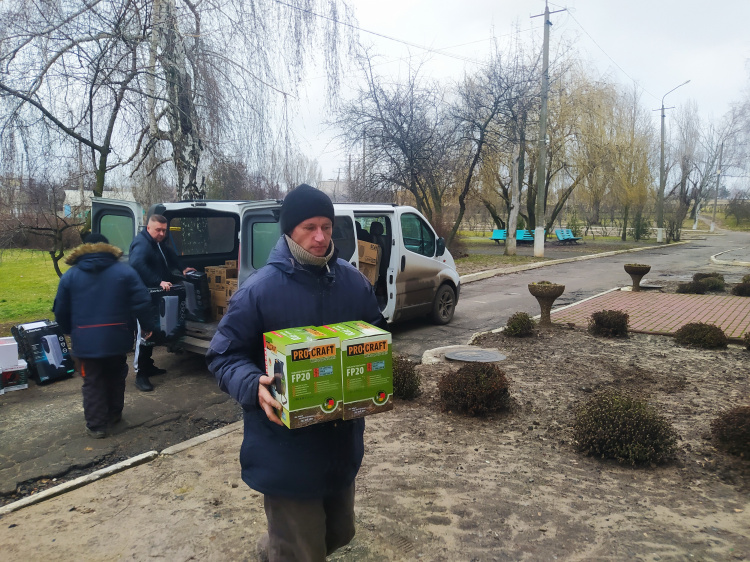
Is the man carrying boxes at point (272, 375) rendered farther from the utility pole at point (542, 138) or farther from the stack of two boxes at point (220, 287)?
the utility pole at point (542, 138)

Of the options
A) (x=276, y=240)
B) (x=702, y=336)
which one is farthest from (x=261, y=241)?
(x=702, y=336)

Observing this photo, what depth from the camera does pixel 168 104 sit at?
8.16 metres

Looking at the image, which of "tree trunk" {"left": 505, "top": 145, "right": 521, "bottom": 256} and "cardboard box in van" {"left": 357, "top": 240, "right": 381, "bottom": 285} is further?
"tree trunk" {"left": 505, "top": 145, "right": 521, "bottom": 256}

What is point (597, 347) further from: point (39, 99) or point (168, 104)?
point (39, 99)

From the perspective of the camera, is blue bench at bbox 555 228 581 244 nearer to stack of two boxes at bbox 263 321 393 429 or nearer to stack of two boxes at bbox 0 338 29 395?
stack of two boxes at bbox 0 338 29 395

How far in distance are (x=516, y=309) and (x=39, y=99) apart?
9.00m

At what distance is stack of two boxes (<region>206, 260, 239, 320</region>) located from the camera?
21.5 feet

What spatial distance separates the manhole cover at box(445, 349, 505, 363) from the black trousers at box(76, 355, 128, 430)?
394 cm

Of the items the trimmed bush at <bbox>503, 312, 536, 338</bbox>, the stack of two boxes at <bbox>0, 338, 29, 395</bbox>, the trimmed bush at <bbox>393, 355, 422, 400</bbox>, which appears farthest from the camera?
the trimmed bush at <bbox>503, 312, 536, 338</bbox>

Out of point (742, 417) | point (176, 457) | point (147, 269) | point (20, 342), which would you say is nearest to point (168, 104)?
point (147, 269)

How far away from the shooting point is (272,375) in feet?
6.66

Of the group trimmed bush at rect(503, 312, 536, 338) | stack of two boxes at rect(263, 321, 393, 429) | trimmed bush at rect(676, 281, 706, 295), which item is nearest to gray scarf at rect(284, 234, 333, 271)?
stack of two boxes at rect(263, 321, 393, 429)

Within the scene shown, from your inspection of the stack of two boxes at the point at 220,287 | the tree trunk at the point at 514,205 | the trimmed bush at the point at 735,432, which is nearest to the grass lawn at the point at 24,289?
the stack of two boxes at the point at 220,287

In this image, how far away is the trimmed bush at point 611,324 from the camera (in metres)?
8.12
